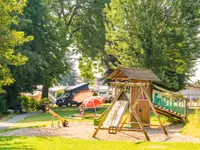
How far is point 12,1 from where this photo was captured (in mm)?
16547

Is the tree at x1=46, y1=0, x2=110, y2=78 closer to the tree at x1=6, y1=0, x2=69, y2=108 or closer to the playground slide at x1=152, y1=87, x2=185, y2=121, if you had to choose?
the tree at x1=6, y1=0, x2=69, y2=108

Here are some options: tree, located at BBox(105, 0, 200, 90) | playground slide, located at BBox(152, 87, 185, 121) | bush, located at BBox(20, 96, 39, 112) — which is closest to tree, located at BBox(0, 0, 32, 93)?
playground slide, located at BBox(152, 87, 185, 121)

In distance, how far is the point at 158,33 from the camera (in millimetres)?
26891

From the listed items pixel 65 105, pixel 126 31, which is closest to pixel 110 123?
pixel 126 31


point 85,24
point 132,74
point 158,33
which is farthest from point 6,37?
point 85,24

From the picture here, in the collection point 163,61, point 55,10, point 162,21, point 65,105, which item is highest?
point 55,10

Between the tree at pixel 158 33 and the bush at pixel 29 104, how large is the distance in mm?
13081

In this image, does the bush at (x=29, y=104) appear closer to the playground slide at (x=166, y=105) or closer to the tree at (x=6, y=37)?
the tree at (x=6, y=37)

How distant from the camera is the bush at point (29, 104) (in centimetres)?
3600

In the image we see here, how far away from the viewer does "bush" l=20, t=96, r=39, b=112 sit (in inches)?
1417

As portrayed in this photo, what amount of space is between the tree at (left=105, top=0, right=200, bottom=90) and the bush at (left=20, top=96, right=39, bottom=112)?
515 inches

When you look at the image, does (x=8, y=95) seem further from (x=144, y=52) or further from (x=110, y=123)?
(x=110, y=123)

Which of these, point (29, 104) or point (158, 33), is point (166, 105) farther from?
point (29, 104)

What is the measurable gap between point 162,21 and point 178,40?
2.13 m
